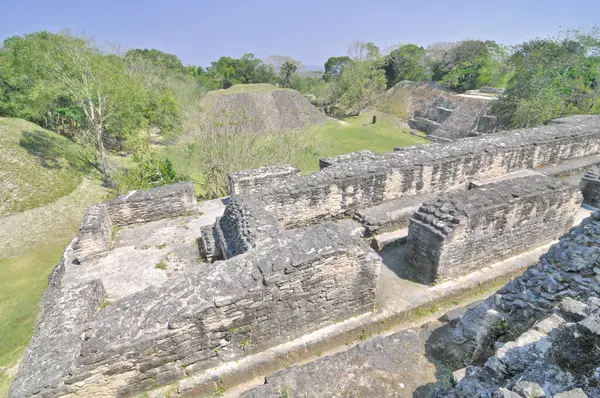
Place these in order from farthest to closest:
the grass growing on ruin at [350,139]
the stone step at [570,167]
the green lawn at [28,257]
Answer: the grass growing on ruin at [350,139]
the stone step at [570,167]
the green lawn at [28,257]

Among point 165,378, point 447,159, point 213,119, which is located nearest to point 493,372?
point 165,378

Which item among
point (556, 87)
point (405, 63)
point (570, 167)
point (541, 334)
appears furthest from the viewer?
point (405, 63)

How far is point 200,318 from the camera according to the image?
391 centimetres

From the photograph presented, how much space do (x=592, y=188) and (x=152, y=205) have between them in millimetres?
11499

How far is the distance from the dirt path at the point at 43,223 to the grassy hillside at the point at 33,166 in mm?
483

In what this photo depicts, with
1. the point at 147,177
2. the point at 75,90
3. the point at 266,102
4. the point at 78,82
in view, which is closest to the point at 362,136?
the point at 266,102

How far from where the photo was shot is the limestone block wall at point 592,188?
8609mm

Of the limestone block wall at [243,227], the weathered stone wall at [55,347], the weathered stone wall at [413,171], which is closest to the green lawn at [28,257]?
the weathered stone wall at [55,347]

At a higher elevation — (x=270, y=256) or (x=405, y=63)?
(x=405, y=63)

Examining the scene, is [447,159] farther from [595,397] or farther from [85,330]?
[85,330]

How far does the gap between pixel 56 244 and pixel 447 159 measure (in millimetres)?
13241

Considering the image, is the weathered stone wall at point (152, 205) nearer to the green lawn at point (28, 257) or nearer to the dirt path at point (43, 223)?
the green lawn at point (28, 257)

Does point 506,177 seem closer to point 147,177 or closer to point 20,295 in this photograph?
point 147,177

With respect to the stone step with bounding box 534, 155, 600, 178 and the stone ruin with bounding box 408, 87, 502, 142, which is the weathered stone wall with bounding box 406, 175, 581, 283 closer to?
the stone step with bounding box 534, 155, 600, 178
